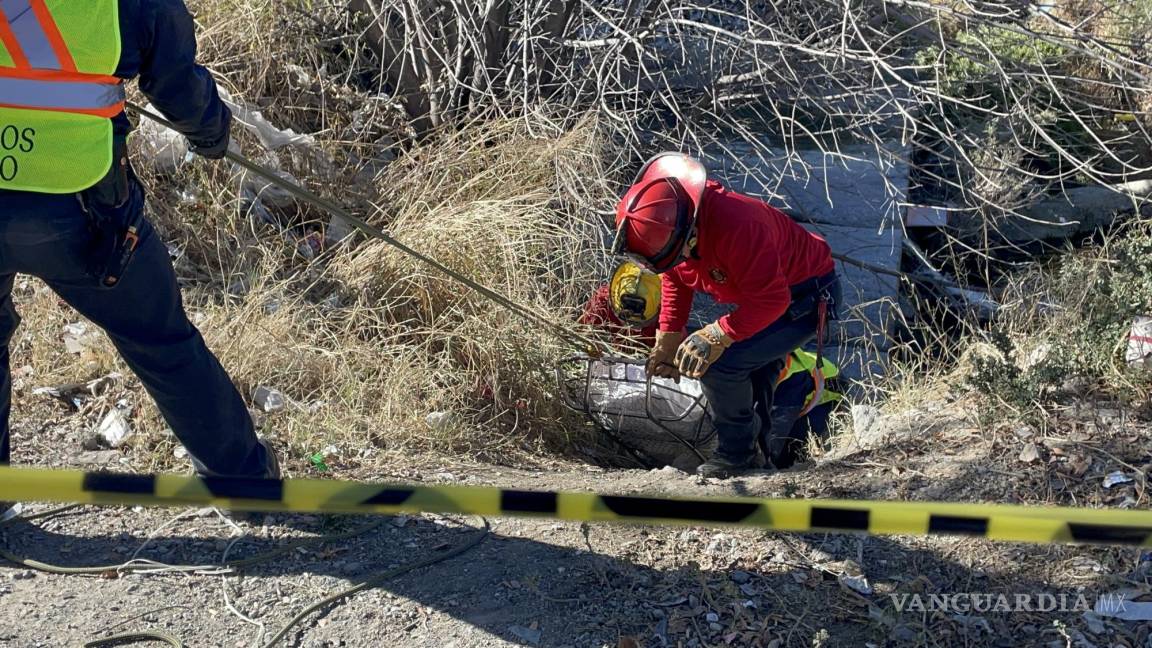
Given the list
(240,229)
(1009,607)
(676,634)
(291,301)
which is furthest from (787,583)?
(240,229)

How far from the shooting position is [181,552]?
10.2 ft

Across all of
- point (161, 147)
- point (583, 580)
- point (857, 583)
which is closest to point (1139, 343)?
point (857, 583)

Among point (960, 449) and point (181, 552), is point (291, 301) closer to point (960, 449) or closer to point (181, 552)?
point (181, 552)


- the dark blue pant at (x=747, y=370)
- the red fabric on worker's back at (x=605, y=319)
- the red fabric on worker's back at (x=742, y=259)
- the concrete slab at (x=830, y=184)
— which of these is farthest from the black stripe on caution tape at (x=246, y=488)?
the concrete slab at (x=830, y=184)

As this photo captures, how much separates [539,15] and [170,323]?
3.39m

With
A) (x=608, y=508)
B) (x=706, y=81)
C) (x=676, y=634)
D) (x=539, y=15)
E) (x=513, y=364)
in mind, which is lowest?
(x=676, y=634)

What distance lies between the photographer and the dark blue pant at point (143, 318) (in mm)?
2510

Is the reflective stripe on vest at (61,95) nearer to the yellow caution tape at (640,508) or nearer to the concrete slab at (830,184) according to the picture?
the yellow caution tape at (640,508)

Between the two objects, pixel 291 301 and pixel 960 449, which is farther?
pixel 291 301

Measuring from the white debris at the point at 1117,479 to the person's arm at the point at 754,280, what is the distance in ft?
4.02

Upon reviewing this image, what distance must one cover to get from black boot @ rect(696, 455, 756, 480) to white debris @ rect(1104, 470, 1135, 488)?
142 centimetres

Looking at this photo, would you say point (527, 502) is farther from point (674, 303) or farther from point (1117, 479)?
point (1117, 479)

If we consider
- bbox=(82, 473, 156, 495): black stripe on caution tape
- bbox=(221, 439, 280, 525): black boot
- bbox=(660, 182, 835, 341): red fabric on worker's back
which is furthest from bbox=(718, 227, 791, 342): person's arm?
bbox=(82, 473, 156, 495): black stripe on caution tape

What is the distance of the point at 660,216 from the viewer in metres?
3.35
